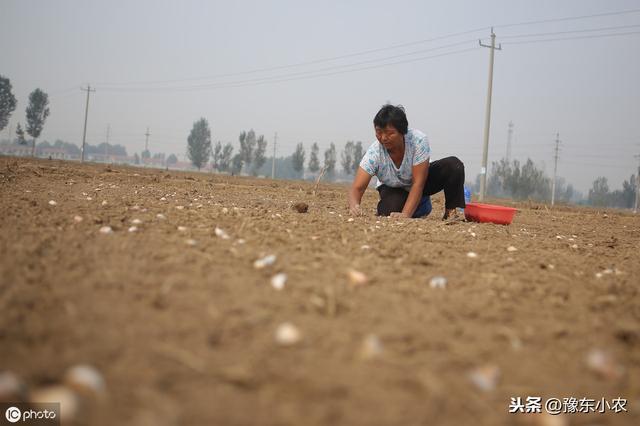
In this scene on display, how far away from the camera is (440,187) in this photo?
5.22 m

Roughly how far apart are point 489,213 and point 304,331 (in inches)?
174

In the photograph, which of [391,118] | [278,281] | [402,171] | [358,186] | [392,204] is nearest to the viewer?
[278,281]

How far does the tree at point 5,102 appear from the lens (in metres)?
51.5

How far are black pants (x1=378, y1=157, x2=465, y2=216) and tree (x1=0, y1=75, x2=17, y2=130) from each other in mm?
59608

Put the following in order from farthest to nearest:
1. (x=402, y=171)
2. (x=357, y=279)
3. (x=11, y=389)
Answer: (x=402, y=171) < (x=357, y=279) < (x=11, y=389)

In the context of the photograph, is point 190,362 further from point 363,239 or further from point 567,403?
point 363,239

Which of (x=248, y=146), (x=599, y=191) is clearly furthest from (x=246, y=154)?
(x=599, y=191)

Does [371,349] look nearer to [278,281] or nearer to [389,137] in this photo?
[278,281]

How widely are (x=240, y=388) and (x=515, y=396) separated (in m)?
0.74

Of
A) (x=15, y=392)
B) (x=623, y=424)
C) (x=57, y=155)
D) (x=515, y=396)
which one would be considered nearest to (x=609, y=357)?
(x=623, y=424)

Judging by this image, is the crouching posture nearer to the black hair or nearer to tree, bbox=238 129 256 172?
the black hair

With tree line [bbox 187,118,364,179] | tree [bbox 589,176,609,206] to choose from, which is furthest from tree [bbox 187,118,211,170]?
tree [bbox 589,176,609,206]

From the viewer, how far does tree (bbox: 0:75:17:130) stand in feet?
169

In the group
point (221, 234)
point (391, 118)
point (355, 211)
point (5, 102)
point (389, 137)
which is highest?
point (5, 102)
